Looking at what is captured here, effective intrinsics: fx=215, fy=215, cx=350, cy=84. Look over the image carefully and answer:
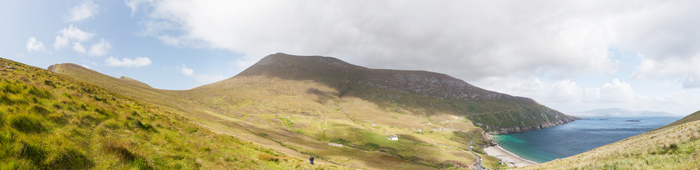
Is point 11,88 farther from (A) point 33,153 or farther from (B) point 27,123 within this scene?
(A) point 33,153

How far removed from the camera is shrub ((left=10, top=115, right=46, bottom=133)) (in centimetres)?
915

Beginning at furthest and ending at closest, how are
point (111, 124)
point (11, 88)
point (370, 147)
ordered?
1. point (370, 147)
2. point (111, 124)
3. point (11, 88)

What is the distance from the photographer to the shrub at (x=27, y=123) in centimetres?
915

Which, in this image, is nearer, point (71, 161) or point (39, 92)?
point (71, 161)

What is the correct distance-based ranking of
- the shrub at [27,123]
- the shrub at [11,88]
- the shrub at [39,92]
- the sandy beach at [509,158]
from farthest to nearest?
the sandy beach at [509,158]
the shrub at [39,92]
the shrub at [11,88]
the shrub at [27,123]

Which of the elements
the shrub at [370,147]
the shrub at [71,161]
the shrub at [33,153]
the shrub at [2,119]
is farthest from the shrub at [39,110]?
the shrub at [370,147]

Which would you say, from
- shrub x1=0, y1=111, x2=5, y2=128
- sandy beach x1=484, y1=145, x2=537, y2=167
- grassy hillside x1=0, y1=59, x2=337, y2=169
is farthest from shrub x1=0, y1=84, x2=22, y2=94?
sandy beach x1=484, y1=145, x2=537, y2=167

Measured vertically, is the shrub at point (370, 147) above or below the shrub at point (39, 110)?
below

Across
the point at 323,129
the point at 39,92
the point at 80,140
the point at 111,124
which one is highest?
the point at 39,92

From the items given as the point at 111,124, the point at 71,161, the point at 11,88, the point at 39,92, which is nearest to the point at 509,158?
the point at 111,124

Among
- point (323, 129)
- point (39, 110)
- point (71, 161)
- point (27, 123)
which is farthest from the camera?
point (323, 129)

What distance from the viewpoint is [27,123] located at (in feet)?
31.6

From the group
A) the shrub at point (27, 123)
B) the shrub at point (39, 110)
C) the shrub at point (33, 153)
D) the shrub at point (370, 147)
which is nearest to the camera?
the shrub at point (33, 153)

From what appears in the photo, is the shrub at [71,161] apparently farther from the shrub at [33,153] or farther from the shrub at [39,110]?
the shrub at [39,110]
